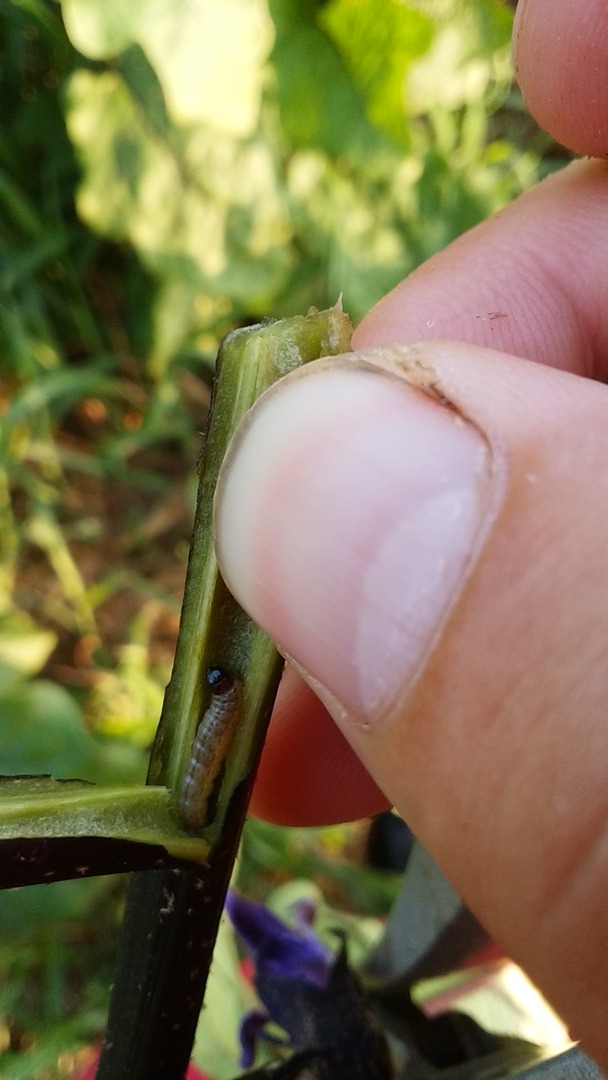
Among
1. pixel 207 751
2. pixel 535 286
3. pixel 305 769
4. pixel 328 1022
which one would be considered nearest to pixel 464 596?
pixel 207 751

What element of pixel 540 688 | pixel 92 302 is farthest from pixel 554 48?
pixel 92 302

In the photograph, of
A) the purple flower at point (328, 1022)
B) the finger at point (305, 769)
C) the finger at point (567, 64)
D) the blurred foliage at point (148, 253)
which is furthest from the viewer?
the blurred foliage at point (148, 253)

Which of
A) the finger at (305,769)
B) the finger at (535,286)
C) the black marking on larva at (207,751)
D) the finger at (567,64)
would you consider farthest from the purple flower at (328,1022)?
the finger at (567,64)

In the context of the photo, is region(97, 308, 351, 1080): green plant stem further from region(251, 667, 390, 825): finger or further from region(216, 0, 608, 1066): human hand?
region(251, 667, 390, 825): finger

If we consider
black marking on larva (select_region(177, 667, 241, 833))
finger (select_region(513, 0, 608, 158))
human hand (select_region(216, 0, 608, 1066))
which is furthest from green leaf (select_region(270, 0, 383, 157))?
black marking on larva (select_region(177, 667, 241, 833))

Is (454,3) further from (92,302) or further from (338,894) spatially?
(338,894)

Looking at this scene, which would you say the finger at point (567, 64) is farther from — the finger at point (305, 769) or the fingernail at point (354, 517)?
the finger at point (305, 769)
